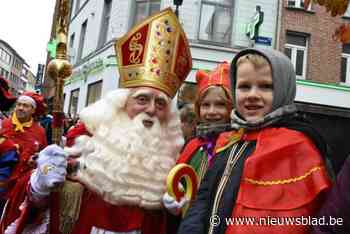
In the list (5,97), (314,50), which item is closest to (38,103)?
(5,97)

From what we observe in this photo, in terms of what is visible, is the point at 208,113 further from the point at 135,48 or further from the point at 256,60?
the point at 256,60

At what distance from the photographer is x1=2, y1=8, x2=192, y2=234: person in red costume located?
86.5 inches

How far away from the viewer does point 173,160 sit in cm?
249

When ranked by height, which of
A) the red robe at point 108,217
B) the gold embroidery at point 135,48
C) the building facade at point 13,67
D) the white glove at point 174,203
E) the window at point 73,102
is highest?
the building facade at point 13,67

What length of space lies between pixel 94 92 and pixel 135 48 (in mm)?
11975

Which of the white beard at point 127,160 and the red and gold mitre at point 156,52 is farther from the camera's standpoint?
the red and gold mitre at point 156,52

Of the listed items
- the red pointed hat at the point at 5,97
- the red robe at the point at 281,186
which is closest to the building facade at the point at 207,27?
the red pointed hat at the point at 5,97

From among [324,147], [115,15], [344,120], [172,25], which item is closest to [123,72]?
[172,25]

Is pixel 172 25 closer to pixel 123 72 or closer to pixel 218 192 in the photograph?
pixel 123 72

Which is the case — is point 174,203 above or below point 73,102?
below

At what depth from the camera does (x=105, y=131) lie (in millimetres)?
2430

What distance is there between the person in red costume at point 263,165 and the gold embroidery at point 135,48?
0.96 metres

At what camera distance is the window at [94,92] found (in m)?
13.9

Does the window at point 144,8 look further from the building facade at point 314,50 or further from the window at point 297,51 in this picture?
the window at point 297,51
